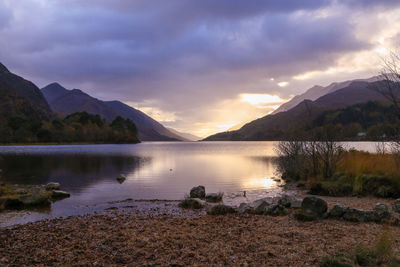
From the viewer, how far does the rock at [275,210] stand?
15000 millimetres

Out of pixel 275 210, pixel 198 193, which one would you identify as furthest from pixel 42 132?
pixel 275 210

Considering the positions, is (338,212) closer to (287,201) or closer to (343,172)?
(287,201)

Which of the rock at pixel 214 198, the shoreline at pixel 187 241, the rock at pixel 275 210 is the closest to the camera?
the shoreline at pixel 187 241

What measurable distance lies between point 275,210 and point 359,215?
13.3 ft

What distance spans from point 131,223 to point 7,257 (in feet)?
18.0

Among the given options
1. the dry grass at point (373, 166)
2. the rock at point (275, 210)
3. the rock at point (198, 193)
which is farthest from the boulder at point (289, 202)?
the dry grass at point (373, 166)

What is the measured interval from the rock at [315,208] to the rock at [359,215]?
3.05 ft

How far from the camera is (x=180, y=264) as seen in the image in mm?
8047

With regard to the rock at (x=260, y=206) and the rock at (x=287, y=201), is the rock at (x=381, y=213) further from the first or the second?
the rock at (x=260, y=206)

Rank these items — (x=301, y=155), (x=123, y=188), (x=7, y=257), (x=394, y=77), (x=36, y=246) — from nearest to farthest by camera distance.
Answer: (x=7, y=257) < (x=36, y=246) < (x=394, y=77) < (x=123, y=188) < (x=301, y=155)

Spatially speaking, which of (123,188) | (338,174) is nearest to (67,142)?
(123,188)

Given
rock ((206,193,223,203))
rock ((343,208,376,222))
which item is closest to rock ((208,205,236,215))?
rock ((343,208,376,222))

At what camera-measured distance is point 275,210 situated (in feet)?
50.0

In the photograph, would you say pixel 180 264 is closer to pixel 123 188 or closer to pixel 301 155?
pixel 123 188
